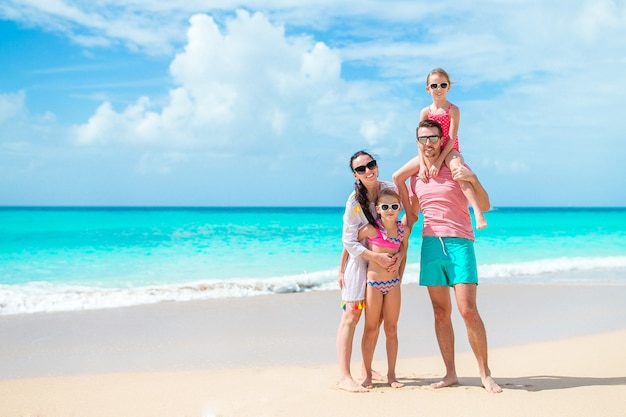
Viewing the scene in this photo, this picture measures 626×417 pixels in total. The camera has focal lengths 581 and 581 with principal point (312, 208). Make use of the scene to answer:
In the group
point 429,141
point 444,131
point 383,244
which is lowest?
point 383,244

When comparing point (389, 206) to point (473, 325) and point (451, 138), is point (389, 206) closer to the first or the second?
point (451, 138)

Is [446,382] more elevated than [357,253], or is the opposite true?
[357,253]

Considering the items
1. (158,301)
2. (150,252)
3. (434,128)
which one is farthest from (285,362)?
(150,252)

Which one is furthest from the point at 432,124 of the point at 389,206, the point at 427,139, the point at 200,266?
the point at 200,266

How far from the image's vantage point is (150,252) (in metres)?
20.3

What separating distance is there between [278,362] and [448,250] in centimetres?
216

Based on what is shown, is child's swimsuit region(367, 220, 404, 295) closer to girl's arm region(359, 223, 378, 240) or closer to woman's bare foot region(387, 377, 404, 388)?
girl's arm region(359, 223, 378, 240)

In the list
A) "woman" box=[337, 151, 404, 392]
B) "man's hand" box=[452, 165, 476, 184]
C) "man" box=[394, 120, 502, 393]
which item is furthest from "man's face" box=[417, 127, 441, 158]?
"woman" box=[337, 151, 404, 392]

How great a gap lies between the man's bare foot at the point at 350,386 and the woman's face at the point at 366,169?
5.11 feet

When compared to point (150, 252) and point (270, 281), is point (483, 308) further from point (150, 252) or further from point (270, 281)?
point (150, 252)

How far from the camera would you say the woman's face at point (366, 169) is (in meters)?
4.48

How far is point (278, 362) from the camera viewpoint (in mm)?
5691

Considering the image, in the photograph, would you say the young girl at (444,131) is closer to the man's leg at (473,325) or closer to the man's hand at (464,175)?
the man's hand at (464,175)

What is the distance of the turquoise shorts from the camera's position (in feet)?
14.7
